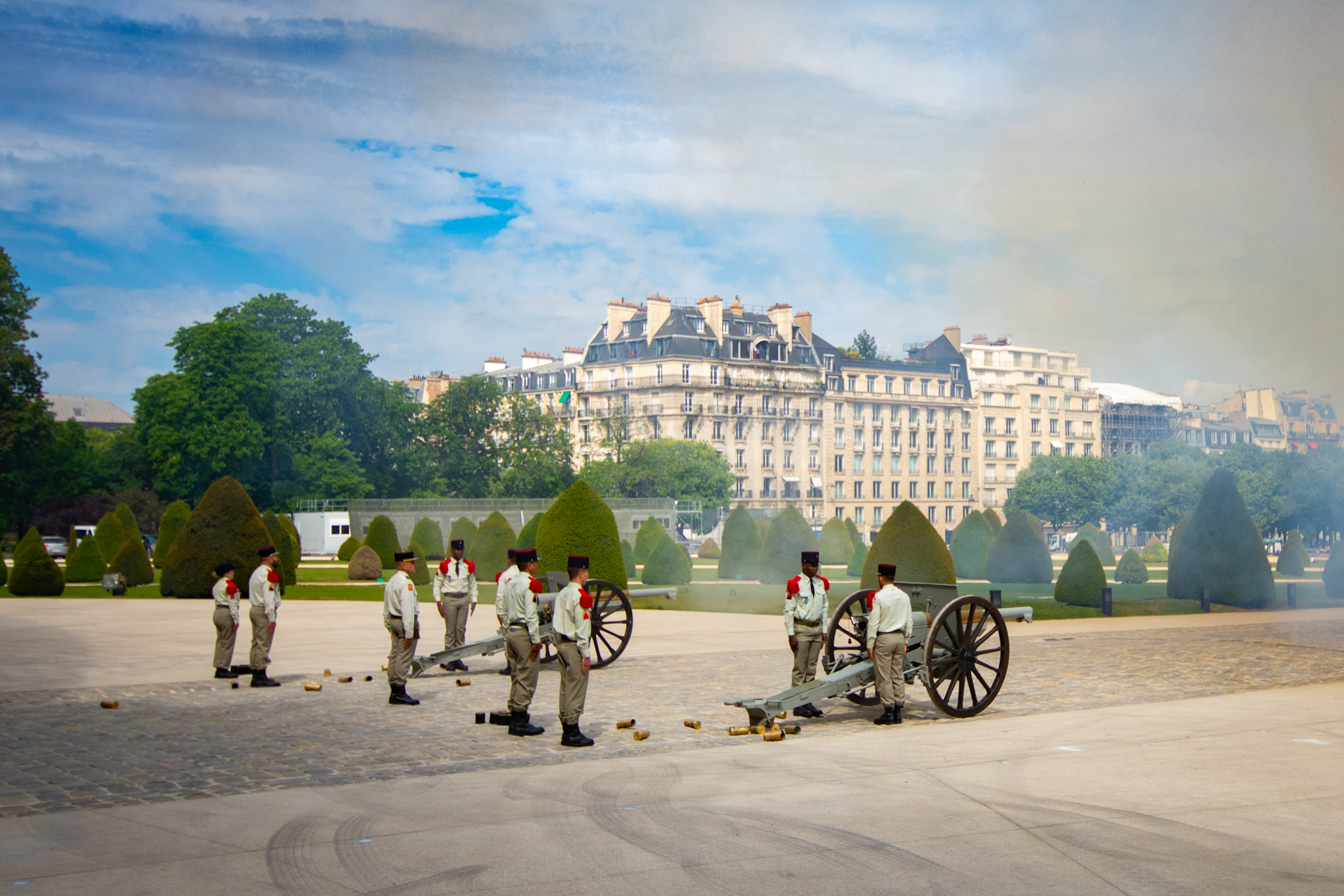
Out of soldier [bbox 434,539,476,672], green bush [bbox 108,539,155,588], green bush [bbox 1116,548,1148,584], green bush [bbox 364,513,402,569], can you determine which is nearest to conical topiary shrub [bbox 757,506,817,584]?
green bush [bbox 1116,548,1148,584]

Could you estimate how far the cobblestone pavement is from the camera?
1049 cm

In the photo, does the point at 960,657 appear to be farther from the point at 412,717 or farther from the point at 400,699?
the point at 400,699

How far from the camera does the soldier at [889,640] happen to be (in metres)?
13.1

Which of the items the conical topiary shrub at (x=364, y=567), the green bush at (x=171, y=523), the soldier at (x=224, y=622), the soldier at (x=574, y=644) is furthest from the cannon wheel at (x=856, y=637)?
the green bush at (x=171, y=523)

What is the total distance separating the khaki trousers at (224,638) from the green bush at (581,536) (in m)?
8.62

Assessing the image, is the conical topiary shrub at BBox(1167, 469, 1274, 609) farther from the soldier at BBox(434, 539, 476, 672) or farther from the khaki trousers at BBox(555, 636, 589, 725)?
the khaki trousers at BBox(555, 636, 589, 725)

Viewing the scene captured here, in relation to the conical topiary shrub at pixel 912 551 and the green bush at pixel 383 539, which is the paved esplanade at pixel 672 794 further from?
the green bush at pixel 383 539

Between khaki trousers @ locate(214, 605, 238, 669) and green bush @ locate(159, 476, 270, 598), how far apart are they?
14.7 meters

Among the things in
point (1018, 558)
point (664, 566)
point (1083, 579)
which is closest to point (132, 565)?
point (664, 566)

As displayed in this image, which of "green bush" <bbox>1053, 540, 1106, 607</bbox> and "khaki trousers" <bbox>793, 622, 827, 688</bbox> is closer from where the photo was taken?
"khaki trousers" <bbox>793, 622, 827, 688</bbox>

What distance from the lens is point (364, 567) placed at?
44250mm

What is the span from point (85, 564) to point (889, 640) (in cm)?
3740

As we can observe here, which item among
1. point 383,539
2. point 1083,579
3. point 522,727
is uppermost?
point 383,539

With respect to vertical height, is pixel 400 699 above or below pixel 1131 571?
below
